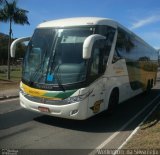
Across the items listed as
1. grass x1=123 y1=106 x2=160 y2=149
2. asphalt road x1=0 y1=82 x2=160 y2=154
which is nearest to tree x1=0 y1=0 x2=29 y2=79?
asphalt road x1=0 y1=82 x2=160 y2=154

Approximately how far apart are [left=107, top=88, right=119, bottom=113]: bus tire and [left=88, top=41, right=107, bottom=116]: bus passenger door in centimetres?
91

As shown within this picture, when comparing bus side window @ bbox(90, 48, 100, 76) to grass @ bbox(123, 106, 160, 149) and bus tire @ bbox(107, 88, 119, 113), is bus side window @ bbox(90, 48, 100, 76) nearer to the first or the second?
bus tire @ bbox(107, 88, 119, 113)

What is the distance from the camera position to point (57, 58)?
30.5ft

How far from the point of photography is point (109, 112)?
1118 centimetres

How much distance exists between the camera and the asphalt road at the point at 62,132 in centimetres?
760

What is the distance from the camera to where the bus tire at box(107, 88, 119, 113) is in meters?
11.0

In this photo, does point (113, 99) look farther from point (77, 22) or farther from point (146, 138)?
point (146, 138)

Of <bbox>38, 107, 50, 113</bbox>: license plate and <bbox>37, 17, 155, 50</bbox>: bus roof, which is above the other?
<bbox>37, 17, 155, 50</bbox>: bus roof

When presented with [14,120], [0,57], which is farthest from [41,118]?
[0,57]

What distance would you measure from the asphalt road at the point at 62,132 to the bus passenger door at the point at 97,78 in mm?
691

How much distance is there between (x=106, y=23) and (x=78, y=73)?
7.40ft

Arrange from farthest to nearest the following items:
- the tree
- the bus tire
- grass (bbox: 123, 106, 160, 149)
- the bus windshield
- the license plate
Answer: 1. the tree
2. the bus tire
3. the license plate
4. the bus windshield
5. grass (bbox: 123, 106, 160, 149)

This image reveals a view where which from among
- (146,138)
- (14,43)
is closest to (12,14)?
(14,43)

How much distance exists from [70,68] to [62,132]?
5.75ft
